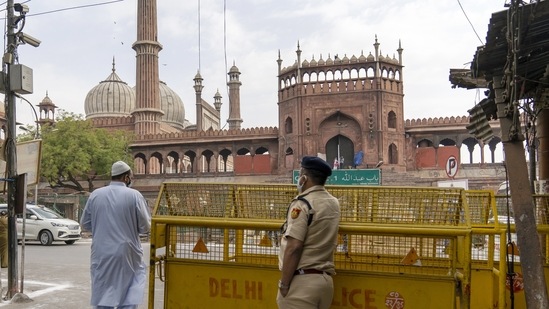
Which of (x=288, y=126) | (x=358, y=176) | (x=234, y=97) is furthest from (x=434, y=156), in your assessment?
(x=234, y=97)

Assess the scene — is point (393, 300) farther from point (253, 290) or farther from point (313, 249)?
point (253, 290)

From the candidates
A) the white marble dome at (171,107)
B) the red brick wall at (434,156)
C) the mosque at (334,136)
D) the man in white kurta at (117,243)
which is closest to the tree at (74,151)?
the mosque at (334,136)

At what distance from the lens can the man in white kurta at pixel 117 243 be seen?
4.23 meters

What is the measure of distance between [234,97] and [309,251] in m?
59.1

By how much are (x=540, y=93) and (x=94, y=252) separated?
189 inches

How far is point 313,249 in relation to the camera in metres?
3.22

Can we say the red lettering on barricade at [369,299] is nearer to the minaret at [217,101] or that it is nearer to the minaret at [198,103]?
the minaret at [198,103]

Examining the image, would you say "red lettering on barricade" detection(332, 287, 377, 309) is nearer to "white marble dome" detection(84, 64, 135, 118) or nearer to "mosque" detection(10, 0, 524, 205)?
"mosque" detection(10, 0, 524, 205)

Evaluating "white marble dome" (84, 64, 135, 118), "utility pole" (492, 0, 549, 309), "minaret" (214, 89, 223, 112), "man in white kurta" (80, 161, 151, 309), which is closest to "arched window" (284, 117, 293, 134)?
"white marble dome" (84, 64, 135, 118)

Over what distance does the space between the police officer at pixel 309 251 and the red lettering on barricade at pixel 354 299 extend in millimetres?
523

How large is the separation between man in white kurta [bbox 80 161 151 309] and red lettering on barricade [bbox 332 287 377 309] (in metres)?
1.67

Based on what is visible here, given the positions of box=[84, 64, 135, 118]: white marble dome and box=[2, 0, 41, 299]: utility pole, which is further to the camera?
box=[84, 64, 135, 118]: white marble dome

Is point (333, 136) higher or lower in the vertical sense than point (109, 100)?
lower

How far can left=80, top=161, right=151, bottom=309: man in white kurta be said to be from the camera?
4.23 metres
